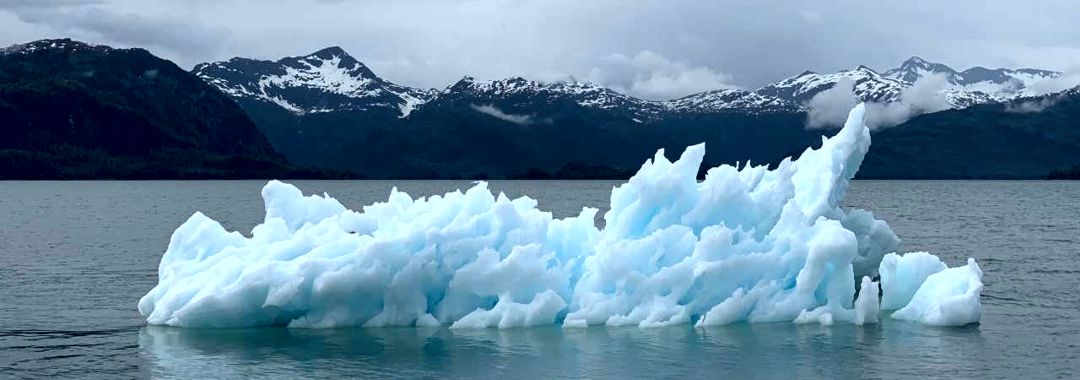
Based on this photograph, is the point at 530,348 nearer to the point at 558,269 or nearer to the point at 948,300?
the point at 558,269

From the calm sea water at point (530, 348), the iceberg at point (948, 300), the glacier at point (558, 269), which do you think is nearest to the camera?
the calm sea water at point (530, 348)

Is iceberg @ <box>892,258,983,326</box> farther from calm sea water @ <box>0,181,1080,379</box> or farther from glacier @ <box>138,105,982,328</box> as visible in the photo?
calm sea water @ <box>0,181,1080,379</box>

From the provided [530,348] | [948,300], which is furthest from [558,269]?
[948,300]

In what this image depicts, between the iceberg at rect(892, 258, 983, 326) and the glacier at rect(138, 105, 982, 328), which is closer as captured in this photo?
the glacier at rect(138, 105, 982, 328)

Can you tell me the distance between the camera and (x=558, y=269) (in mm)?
28672

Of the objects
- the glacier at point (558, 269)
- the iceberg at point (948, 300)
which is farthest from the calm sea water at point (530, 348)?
the glacier at point (558, 269)

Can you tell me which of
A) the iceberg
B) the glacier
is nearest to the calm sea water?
the iceberg

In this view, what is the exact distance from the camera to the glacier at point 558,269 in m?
27.2

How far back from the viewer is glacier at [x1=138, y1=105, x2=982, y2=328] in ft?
89.4

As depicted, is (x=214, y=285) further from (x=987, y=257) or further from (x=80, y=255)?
(x=987, y=257)

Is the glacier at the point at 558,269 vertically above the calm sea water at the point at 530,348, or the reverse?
the glacier at the point at 558,269

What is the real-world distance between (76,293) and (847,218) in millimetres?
24364

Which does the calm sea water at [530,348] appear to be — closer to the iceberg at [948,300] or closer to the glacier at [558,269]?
the iceberg at [948,300]

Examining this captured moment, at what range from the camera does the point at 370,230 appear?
30234 millimetres
